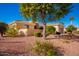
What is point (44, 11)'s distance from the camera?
10539mm

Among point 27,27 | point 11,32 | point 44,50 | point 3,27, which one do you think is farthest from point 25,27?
point 44,50

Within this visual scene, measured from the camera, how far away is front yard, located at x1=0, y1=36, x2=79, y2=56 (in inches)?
415

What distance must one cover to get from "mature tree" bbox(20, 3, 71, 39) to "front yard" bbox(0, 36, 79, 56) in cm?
24

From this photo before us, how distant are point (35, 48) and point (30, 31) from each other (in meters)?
0.28

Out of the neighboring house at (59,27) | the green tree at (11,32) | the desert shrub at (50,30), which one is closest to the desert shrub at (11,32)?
the green tree at (11,32)

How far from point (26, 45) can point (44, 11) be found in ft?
2.01

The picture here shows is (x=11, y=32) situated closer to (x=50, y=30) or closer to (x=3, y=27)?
(x=3, y=27)

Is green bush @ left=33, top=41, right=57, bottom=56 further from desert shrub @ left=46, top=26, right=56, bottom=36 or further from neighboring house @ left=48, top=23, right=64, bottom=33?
neighboring house @ left=48, top=23, right=64, bottom=33

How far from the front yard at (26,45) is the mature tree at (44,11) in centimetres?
24

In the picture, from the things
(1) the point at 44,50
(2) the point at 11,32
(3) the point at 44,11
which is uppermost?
(3) the point at 44,11

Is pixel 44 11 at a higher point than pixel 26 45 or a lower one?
higher

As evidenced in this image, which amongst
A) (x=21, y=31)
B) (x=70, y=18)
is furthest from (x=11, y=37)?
(x=70, y=18)

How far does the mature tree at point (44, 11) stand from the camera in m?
10.5

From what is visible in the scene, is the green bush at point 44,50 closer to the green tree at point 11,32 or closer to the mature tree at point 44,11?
the mature tree at point 44,11
